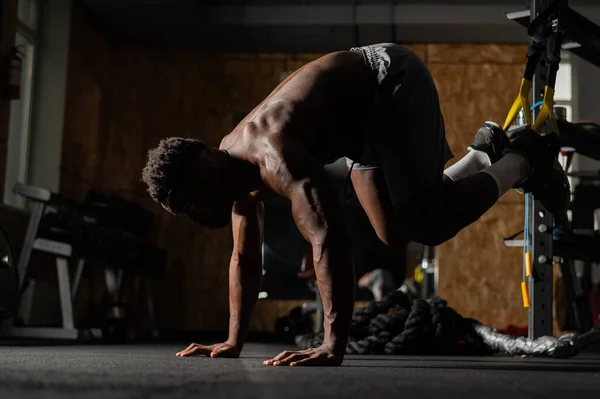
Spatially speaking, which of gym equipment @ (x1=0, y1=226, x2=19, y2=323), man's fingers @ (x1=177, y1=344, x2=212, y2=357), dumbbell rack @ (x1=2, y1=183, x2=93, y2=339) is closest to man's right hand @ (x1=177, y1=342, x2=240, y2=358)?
man's fingers @ (x1=177, y1=344, x2=212, y2=357)

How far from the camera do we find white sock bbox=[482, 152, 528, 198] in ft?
8.45

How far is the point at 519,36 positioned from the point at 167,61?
367 cm

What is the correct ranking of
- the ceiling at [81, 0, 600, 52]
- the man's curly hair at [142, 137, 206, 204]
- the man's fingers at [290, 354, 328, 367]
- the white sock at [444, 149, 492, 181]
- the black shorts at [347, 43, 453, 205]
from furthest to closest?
the ceiling at [81, 0, 600, 52] < the white sock at [444, 149, 492, 181] < the black shorts at [347, 43, 453, 205] < the man's curly hair at [142, 137, 206, 204] < the man's fingers at [290, 354, 328, 367]

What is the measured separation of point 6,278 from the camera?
3.74 m

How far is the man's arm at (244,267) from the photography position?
255 centimetres

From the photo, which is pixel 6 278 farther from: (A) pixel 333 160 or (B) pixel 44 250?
(A) pixel 333 160

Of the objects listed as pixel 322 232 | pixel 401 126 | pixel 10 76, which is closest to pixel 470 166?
pixel 401 126

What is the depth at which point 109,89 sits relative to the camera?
8422mm

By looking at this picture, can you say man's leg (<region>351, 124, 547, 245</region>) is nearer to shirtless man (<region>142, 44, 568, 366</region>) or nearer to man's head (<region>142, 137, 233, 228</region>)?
shirtless man (<region>142, 44, 568, 366</region>)

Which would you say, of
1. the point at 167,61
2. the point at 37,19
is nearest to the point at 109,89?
the point at 167,61

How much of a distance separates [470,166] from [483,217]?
536 cm

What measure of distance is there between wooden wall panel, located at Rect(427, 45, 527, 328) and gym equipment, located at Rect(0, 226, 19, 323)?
5.02 m

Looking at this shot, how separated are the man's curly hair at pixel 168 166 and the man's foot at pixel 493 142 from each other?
1087 mm

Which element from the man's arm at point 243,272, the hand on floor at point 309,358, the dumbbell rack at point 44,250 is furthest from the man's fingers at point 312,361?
the dumbbell rack at point 44,250
